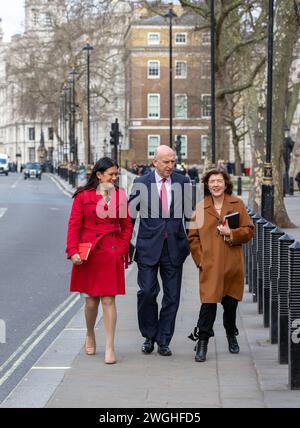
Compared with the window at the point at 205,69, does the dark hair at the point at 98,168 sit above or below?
below

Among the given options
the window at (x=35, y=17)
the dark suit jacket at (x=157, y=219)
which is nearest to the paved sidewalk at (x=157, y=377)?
the dark suit jacket at (x=157, y=219)

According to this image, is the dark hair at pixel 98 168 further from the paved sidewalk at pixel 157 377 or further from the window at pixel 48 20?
the window at pixel 48 20

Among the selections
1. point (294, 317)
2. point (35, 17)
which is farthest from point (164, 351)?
point (35, 17)

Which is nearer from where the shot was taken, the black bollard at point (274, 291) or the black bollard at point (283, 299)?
the black bollard at point (283, 299)

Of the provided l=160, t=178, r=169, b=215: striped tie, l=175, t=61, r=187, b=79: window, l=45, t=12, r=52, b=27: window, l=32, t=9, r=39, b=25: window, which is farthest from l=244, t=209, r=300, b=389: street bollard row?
l=175, t=61, r=187, b=79: window

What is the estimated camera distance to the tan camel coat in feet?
35.8

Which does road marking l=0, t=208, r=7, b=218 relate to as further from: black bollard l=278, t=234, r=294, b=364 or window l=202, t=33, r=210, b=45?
black bollard l=278, t=234, r=294, b=364

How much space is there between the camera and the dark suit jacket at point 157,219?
11.2 m

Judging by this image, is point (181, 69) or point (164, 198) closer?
point (164, 198)

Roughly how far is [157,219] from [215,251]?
0.63m

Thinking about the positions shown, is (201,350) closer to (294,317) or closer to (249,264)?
(294,317)

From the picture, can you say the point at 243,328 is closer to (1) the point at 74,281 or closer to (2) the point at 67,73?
(1) the point at 74,281

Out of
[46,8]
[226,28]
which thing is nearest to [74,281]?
[226,28]

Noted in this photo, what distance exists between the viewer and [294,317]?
31.2 feet
